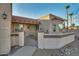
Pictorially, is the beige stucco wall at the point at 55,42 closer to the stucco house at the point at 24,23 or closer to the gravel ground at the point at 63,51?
the gravel ground at the point at 63,51

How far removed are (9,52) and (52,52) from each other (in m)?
1.14

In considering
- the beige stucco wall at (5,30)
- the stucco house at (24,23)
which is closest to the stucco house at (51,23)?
the stucco house at (24,23)

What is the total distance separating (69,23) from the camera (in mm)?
4184

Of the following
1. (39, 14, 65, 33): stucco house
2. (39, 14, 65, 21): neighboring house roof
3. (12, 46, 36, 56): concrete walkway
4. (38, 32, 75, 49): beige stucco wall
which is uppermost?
(39, 14, 65, 21): neighboring house roof

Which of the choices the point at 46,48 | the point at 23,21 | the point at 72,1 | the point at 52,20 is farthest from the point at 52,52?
the point at 72,1

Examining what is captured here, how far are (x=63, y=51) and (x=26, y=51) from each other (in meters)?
0.98

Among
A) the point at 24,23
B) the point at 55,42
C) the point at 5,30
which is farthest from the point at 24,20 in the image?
the point at 55,42

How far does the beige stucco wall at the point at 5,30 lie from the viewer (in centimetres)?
418

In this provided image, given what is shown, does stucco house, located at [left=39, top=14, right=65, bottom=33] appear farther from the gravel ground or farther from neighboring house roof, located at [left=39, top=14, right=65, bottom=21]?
the gravel ground

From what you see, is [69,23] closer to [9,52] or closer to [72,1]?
[72,1]

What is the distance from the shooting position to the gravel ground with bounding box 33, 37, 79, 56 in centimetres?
415

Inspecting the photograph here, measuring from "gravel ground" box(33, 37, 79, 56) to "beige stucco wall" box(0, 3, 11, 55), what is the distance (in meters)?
0.80

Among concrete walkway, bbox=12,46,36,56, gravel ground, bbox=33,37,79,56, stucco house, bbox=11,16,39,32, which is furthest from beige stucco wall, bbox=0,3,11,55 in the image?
gravel ground, bbox=33,37,79,56

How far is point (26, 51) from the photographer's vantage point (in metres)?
4.23
